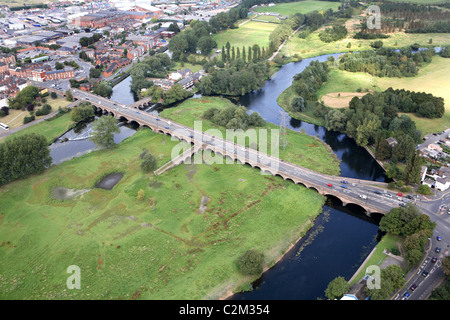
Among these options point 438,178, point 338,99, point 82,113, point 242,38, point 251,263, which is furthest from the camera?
point 242,38

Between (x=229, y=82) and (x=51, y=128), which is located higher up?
(x=229, y=82)

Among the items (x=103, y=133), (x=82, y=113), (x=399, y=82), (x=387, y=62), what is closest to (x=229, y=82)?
(x=82, y=113)

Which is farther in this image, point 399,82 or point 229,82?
point 399,82

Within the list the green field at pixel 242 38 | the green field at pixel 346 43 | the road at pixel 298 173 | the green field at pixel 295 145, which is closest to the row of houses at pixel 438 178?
the road at pixel 298 173

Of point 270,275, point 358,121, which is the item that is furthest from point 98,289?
point 358,121

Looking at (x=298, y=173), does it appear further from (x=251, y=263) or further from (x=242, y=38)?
(x=242, y=38)

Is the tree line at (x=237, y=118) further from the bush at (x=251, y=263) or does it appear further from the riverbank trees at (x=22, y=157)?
the bush at (x=251, y=263)

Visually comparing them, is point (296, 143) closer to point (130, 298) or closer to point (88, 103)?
point (130, 298)

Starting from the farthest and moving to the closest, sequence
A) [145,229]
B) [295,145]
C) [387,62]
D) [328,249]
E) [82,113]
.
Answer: [387,62], [82,113], [295,145], [145,229], [328,249]

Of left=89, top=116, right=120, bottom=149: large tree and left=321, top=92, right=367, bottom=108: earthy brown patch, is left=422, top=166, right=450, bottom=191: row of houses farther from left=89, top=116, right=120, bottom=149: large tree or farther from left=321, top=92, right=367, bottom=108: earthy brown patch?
left=89, top=116, right=120, bottom=149: large tree
